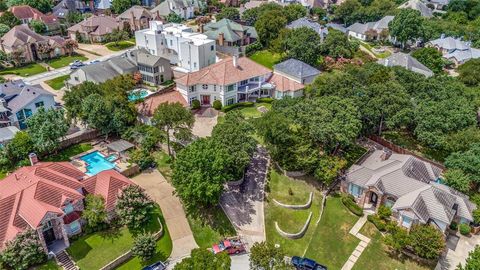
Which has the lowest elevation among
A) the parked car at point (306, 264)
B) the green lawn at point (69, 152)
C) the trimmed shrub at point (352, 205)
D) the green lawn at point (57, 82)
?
the parked car at point (306, 264)

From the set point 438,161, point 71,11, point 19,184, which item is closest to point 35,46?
point 71,11

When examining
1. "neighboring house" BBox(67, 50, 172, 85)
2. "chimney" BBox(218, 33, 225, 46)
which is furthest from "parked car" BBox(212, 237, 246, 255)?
"chimney" BBox(218, 33, 225, 46)

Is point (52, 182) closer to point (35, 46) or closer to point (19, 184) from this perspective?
point (19, 184)

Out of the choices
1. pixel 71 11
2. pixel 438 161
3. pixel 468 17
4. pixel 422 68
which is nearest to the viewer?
pixel 438 161

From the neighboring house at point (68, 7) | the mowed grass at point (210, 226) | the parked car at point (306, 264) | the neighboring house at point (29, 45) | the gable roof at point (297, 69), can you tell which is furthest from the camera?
the neighboring house at point (68, 7)

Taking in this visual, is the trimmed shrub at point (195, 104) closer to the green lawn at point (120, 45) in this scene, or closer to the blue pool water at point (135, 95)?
the blue pool water at point (135, 95)

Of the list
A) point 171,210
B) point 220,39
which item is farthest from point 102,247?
point 220,39

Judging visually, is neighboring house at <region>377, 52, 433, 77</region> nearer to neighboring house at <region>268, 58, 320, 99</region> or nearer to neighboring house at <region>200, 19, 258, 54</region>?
neighboring house at <region>268, 58, 320, 99</region>

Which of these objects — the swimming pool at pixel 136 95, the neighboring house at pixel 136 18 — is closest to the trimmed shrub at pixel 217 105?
the swimming pool at pixel 136 95
